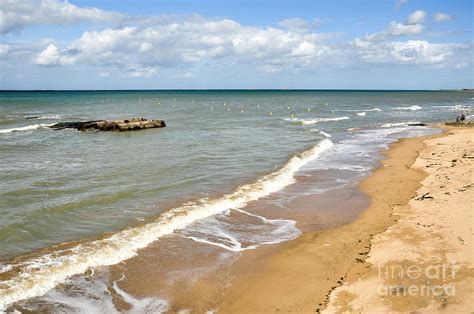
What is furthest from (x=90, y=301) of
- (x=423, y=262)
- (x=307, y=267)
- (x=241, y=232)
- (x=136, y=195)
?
(x=136, y=195)

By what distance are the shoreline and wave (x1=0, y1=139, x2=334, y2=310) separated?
10.2 ft

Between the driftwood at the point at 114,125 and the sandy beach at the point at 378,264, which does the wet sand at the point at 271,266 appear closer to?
the sandy beach at the point at 378,264

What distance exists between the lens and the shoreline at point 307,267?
848 centimetres

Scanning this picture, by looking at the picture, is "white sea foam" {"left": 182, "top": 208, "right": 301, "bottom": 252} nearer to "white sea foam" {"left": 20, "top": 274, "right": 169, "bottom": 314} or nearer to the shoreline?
the shoreline

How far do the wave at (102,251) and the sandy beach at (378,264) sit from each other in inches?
124

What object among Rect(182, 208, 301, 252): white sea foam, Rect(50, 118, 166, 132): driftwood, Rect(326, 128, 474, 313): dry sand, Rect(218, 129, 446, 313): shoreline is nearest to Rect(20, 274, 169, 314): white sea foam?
Rect(218, 129, 446, 313): shoreline

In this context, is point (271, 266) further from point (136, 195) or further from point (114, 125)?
point (114, 125)

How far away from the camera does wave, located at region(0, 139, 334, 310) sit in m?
9.12

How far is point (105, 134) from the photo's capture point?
3738cm

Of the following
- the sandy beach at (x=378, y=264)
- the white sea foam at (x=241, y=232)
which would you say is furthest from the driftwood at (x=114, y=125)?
the sandy beach at (x=378, y=264)

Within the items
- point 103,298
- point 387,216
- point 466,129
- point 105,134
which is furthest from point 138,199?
point 466,129

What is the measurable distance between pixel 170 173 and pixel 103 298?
38.3 feet

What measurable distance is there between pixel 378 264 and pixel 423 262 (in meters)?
0.96

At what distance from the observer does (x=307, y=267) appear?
10.1m
